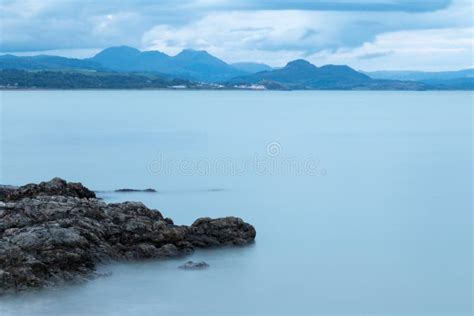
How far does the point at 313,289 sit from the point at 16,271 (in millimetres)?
5383

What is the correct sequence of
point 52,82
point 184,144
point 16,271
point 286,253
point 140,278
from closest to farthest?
point 16,271 < point 140,278 < point 286,253 < point 184,144 < point 52,82

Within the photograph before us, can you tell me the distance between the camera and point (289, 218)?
2145cm

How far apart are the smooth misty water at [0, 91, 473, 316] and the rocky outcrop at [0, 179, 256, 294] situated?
36 centimetres

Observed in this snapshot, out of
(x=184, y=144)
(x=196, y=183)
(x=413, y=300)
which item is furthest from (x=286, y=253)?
(x=184, y=144)

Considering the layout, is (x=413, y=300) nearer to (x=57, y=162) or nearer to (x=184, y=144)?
(x=57, y=162)

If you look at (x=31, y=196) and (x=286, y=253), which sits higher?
(x=31, y=196)

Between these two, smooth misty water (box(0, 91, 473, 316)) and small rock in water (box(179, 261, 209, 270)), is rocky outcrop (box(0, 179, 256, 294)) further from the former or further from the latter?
small rock in water (box(179, 261, 209, 270))

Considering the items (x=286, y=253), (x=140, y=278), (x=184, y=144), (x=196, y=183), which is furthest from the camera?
(x=184, y=144)

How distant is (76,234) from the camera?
14.9 metres

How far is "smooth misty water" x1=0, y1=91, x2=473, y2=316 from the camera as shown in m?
14.0

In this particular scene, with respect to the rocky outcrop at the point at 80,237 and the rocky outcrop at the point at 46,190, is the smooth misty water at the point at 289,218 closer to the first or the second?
the rocky outcrop at the point at 80,237

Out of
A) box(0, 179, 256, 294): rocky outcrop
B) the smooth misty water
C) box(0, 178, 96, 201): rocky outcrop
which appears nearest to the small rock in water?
the smooth misty water

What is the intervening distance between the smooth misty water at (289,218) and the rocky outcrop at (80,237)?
0.36m

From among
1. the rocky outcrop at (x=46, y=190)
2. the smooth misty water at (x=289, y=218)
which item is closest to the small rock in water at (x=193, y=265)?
the smooth misty water at (x=289, y=218)
